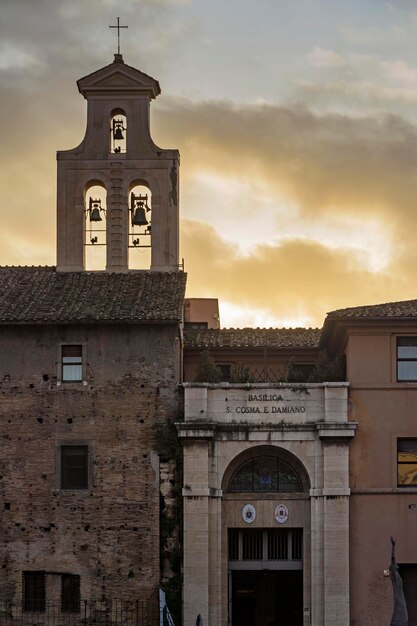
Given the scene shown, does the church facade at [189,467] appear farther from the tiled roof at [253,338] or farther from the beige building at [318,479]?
the tiled roof at [253,338]

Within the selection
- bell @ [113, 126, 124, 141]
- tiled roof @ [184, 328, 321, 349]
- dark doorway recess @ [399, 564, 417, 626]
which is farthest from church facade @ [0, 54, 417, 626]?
bell @ [113, 126, 124, 141]

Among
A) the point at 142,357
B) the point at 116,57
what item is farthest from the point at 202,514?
the point at 116,57

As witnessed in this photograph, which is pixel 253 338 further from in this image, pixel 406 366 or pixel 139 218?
pixel 406 366

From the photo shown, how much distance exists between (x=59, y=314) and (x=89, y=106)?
29.2 ft

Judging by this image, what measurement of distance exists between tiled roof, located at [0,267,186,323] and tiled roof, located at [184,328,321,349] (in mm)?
2391

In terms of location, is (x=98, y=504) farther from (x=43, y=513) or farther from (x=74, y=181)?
(x=74, y=181)

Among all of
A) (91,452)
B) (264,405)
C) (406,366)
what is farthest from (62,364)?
(406,366)

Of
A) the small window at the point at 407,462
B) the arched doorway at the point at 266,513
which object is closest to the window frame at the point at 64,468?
the arched doorway at the point at 266,513

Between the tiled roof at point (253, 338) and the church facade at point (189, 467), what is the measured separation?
8.08 feet

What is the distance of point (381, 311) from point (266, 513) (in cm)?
715

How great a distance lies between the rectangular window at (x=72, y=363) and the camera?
54.0 metres

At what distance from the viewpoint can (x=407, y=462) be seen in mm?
53344

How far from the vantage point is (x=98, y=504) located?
5319 cm

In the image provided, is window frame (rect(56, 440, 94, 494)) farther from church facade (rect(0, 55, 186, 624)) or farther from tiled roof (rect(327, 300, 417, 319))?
tiled roof (rect(327, 300, 417, 319))
